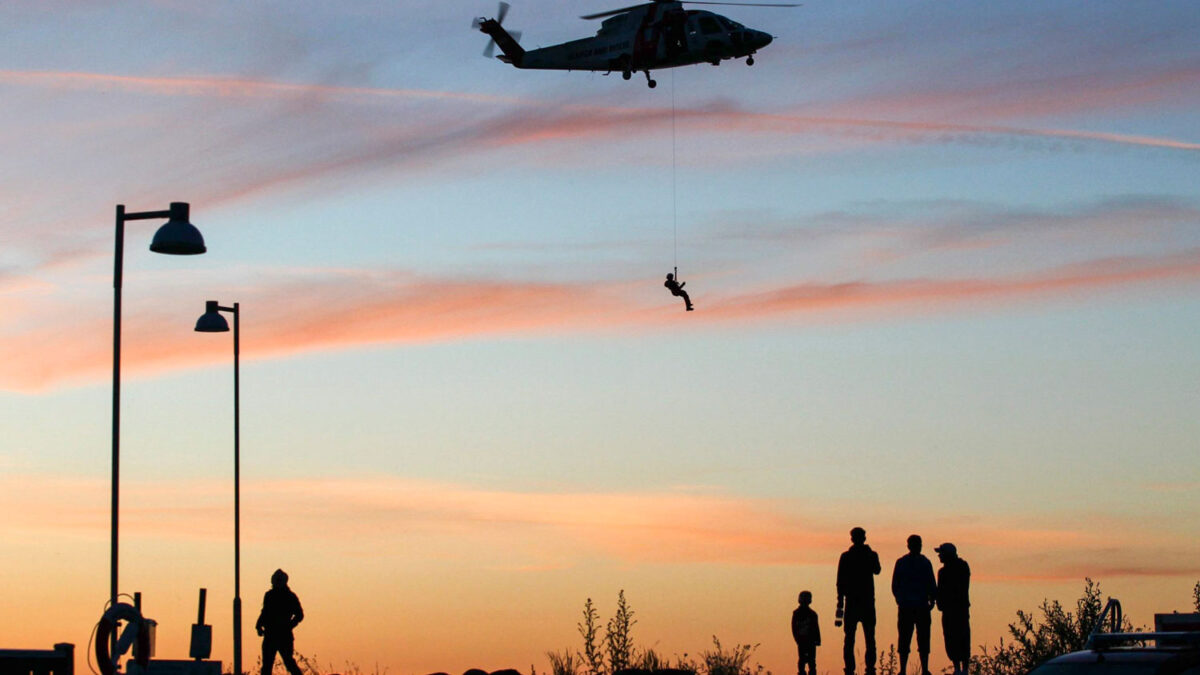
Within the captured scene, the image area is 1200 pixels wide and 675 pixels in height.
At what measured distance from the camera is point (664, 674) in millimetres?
19156

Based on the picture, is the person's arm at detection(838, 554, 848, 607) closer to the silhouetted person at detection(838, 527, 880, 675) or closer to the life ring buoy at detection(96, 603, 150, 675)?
the silhouetted person at detection(838, 527, 880, 675)

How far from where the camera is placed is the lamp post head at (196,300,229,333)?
32.7 metres

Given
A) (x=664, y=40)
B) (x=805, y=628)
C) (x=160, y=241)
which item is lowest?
(x=805, y=628)

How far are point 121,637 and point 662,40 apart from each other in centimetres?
3033

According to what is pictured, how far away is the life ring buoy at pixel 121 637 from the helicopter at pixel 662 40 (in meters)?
28.2

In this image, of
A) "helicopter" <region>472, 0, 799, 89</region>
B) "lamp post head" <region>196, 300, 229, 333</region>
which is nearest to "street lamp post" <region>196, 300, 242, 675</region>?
"lamp post head" <region>196, 300, 229, 333</region>

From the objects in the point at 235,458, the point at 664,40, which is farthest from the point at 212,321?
the point at 664,40

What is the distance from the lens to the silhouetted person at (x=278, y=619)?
23766mm

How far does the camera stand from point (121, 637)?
19.8m

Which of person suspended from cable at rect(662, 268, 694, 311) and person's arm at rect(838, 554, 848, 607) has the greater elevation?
person suspended from cable at rect(662, 268, 694, 311)

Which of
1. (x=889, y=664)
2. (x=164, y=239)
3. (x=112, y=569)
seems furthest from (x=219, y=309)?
(x=889, y=664)

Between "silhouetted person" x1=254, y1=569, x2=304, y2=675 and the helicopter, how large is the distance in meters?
24.8

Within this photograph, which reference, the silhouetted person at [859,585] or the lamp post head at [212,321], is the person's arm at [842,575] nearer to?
the silhouetted person at [859,585]

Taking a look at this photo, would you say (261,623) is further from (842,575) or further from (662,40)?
(662,40)
